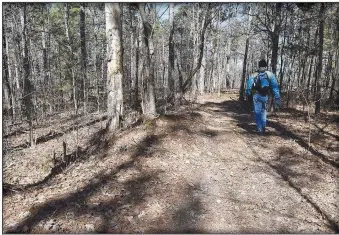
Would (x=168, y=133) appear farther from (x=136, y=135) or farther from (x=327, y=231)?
(x=327, y=231)

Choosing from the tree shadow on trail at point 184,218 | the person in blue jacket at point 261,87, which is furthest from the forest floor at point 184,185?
the person in blue jacket at point 261,87

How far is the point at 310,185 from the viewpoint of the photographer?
5691mm

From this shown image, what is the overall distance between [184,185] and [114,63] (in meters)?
4.37

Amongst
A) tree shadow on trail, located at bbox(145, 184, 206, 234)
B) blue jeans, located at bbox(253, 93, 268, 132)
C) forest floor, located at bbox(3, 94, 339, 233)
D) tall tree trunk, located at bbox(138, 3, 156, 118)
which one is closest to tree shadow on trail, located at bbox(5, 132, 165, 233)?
forest floor, located at bbox(3, 94, 339, 233)

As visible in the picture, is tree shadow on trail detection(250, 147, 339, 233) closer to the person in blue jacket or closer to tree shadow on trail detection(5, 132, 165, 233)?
the person in blue jacket

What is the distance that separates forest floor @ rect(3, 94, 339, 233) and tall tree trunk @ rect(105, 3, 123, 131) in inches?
25.8

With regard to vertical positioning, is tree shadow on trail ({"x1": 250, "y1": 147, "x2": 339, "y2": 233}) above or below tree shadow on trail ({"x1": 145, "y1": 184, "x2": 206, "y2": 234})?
above

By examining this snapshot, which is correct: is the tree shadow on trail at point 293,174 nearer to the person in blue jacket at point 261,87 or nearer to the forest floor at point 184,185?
the forest floor at point 184,185

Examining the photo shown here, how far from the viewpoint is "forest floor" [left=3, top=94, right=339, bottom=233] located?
14.3 ft

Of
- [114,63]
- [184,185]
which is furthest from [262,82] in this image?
[184,185]

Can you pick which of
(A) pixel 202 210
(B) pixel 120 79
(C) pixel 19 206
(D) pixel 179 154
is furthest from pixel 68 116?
(A) pixel 202 210

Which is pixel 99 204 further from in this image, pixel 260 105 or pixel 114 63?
pixel 260 105

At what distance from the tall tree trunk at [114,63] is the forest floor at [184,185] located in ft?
2.15

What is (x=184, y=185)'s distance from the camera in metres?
5.53
